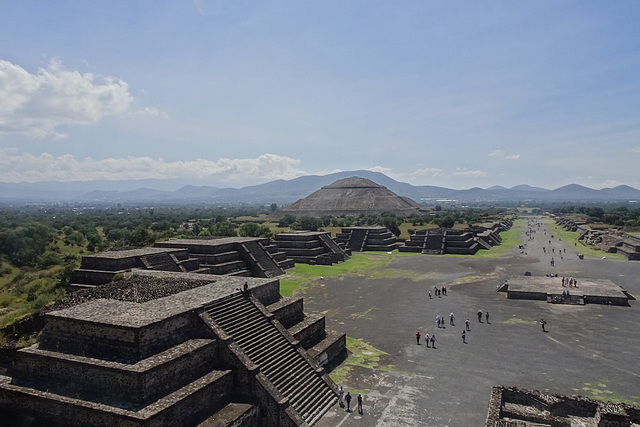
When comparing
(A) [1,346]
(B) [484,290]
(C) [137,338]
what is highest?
(C) [137,338]

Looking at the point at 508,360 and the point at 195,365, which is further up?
the point at 195,365

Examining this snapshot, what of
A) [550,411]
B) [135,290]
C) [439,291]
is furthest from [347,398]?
[439,291]

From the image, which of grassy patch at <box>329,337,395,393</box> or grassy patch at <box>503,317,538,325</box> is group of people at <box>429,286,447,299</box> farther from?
grassy patch at <box>329,337,395,393</box>

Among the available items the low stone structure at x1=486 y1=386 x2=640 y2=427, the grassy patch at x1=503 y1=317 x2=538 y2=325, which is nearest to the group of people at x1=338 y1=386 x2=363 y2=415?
the low stone structure at x1=486 y1=386 x2=640 y2=427

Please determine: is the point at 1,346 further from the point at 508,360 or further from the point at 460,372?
the point at 508,360

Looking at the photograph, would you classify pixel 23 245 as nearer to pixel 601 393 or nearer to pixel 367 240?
pixel 367 240

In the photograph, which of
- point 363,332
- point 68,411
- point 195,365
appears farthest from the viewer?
point 363,332

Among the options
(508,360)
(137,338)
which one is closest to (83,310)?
(137,338)
